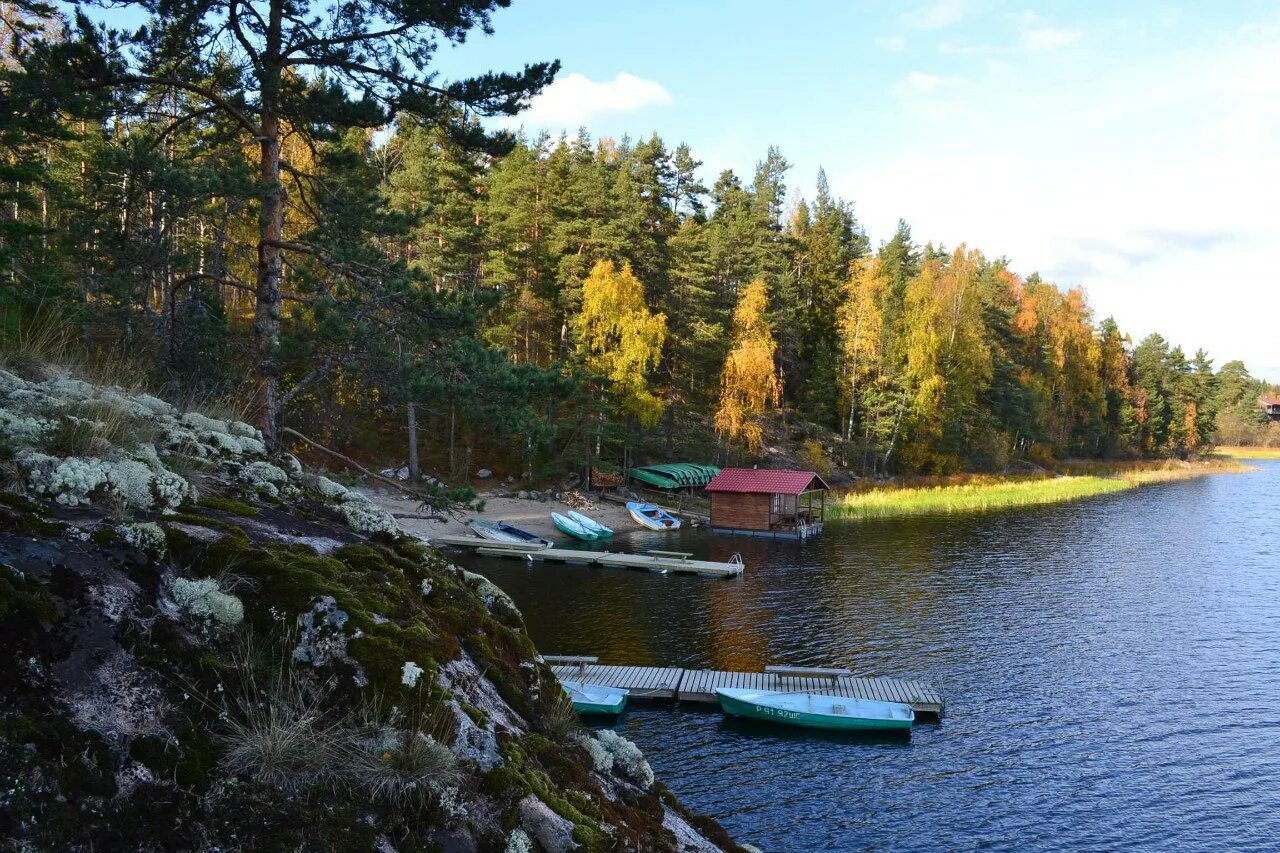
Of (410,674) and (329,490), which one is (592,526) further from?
(410,674)

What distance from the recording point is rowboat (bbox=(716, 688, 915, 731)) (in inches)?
740

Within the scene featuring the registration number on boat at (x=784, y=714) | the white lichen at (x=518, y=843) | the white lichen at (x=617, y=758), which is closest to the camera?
the white lichen at (x=518, y=843)

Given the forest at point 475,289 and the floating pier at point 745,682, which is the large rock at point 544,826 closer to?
the forest at point 475,289

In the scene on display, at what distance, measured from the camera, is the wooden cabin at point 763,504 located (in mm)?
44219

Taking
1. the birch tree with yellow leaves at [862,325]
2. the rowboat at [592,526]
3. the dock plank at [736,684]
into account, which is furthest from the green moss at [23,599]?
the birch tree with yellow leaves at [862,325]

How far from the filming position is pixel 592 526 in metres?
41.5

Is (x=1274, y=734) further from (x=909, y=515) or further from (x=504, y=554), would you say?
(x=909, y=515)

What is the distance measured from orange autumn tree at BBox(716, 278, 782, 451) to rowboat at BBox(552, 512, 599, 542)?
15893 millimetres

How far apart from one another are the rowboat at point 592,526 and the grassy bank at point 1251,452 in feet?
395

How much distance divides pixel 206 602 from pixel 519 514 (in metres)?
39.3

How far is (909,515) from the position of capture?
51.4 m

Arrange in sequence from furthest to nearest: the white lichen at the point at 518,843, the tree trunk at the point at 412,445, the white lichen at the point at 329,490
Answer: the tree trunk at the point at 412,445
the white lichen at the point at 329,490
the white lichen at the point at 518,843

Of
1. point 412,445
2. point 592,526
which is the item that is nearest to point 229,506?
point 592,526

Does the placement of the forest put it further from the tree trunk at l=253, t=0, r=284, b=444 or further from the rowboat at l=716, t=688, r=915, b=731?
the rowboat at l=716, t=688, r=915, b=731
